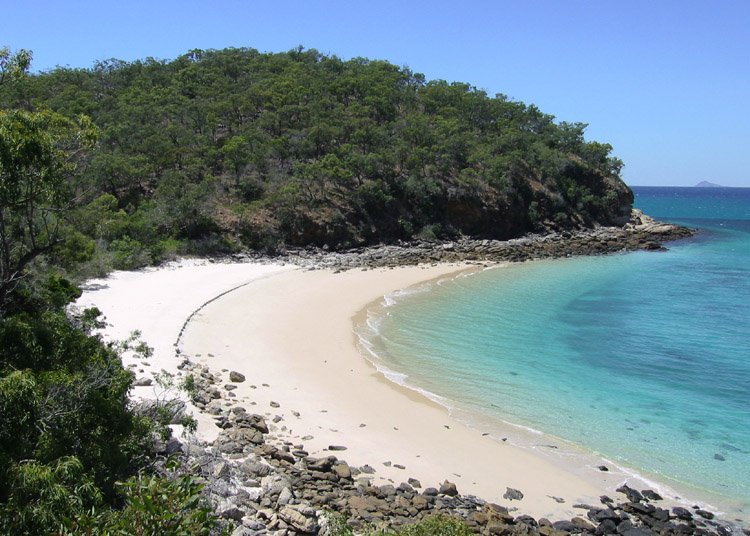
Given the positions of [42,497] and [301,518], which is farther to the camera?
[301,518]

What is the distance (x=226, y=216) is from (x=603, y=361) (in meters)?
26.1

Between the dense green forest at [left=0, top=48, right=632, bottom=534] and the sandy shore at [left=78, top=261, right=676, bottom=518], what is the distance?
293 cm

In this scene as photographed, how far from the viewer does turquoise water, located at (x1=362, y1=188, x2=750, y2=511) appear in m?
15.4

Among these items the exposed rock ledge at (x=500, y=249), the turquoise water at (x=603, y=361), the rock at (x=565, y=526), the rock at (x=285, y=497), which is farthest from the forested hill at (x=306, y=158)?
the rock at (x=565, y=526)

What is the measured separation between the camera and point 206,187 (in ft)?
126

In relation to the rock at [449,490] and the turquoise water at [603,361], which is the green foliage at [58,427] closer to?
the rock at [449,490]

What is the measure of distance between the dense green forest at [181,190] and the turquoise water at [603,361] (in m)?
10.6

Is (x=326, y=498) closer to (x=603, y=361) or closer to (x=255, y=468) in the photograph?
(x=255, y=468)

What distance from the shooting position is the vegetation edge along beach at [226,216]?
26.8 feet

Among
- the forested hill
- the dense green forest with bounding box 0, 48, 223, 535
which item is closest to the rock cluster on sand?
the dense green forest with bounding box 0, 48, 223, 535

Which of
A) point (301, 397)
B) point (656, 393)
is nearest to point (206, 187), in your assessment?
point (301, 397)

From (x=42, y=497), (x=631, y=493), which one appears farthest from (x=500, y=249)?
(x=42, y=497)

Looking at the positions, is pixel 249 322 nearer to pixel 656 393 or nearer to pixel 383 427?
pixel 383 427

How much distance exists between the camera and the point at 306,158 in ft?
156
